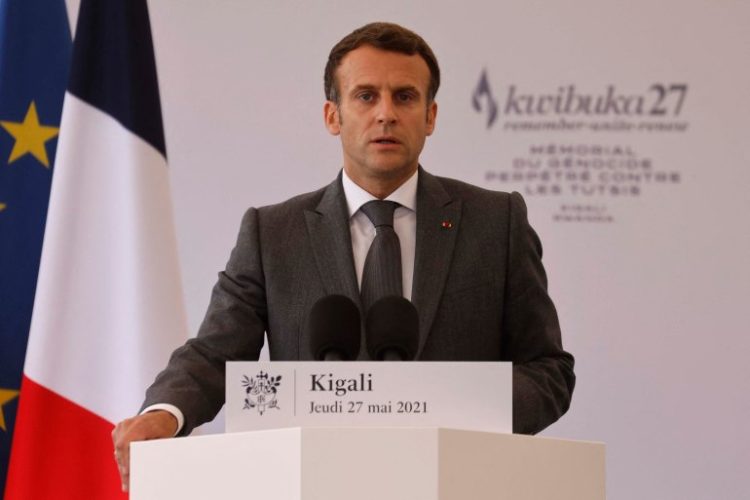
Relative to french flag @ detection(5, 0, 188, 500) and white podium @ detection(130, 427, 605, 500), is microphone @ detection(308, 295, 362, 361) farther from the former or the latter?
french flag @ detection(5, 0, 188, 500)

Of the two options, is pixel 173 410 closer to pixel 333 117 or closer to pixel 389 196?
pixel 389 196

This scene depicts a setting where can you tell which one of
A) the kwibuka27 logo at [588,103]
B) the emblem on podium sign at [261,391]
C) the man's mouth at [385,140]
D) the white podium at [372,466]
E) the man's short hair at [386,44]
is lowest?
the white podium at [372,466]

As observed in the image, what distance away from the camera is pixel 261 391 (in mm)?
2107

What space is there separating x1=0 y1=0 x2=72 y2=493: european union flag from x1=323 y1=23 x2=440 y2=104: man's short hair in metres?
1.61

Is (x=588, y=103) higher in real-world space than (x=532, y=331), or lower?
higher

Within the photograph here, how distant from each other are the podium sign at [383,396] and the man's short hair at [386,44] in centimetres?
123

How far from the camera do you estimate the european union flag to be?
4242mm

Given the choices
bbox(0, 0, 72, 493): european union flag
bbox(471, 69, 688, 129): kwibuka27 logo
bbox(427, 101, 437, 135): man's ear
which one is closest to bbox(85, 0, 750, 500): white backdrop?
bbox(471, 69, 688, 129): kwibuka27 logo

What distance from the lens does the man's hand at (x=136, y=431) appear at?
246 centimetres

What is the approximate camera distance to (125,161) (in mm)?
4277

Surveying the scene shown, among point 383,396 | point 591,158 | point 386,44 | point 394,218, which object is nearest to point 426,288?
point 394,218

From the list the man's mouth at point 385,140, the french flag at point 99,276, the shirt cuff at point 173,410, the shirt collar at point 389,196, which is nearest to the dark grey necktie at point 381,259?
the shirt collar at point 389,196

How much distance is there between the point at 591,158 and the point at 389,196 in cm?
185

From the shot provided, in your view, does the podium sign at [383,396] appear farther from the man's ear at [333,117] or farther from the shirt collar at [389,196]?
the man's ear at [333,117]
